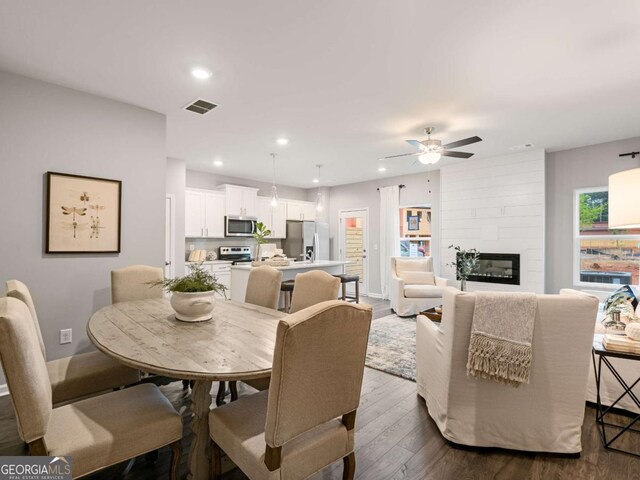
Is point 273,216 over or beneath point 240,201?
beneath

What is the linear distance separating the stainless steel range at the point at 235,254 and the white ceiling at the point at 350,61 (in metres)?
2.97

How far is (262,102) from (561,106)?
123 inches

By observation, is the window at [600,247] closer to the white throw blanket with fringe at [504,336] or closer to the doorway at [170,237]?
the white throw blanket with fringe at [504,336]

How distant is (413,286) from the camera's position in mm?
5527

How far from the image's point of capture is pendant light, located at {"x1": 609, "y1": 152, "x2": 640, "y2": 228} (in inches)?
78.3

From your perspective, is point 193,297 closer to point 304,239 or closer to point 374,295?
point 304,239

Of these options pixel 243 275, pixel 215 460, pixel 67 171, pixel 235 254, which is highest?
pixel 67 171

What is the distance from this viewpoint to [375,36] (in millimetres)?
2275

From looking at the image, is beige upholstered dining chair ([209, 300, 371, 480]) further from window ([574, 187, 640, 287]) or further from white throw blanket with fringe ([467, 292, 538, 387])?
window ([574, 187, 640, 287])

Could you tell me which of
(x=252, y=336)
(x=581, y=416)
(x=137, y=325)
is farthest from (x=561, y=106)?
(x=137, y=325)

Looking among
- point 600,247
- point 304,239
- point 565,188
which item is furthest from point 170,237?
point 600,247

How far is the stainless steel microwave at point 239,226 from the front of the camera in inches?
260

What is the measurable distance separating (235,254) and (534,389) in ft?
19.2

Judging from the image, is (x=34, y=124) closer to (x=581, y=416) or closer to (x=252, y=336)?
(x=252, y=336)
